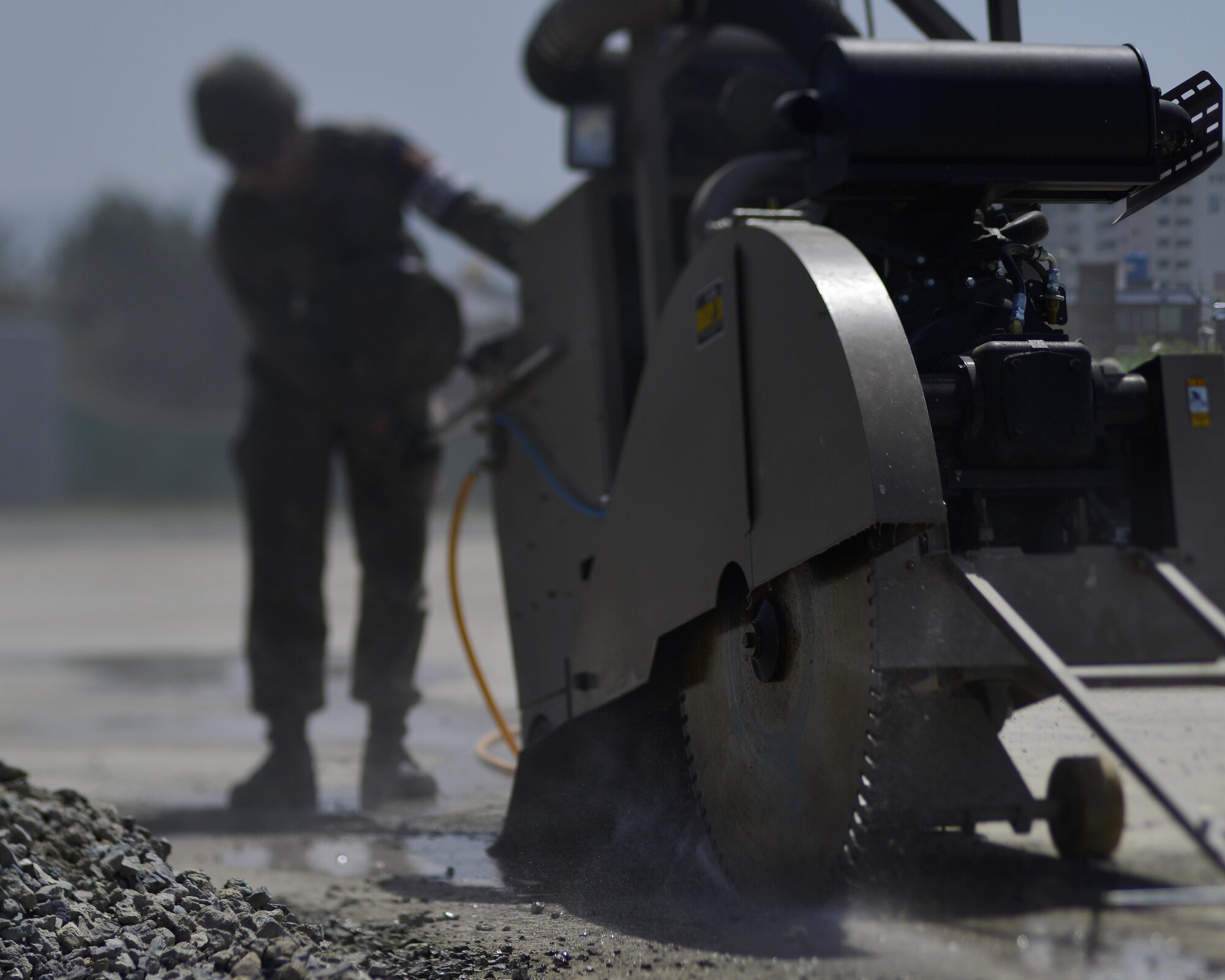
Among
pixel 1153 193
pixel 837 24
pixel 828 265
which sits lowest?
pixel 828 265

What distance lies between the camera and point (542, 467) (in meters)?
3.21

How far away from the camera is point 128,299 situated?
35688 mm

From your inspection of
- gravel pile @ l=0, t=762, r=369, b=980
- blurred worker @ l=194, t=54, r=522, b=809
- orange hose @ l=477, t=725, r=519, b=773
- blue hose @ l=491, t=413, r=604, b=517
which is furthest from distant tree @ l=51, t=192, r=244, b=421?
gravel pile @ l=0, t=762, r=369, b=980

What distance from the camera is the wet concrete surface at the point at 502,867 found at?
1520mm

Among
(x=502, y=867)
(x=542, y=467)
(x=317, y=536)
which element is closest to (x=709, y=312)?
(x=542, y=467)

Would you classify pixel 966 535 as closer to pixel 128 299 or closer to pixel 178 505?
pixel 178 505

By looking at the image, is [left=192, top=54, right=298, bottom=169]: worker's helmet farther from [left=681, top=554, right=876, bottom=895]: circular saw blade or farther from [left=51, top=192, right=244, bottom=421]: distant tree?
[left=51, top=192, right=244, bottom=421]: distant tree

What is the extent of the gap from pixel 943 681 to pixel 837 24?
65.9 inches

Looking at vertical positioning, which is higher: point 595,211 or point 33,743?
point 595,211

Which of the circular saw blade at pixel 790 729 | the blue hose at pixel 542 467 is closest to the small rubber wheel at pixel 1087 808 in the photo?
the circular saw blade at pixel 790 729

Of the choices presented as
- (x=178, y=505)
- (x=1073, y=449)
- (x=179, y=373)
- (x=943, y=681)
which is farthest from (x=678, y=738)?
(x=179, y=373)

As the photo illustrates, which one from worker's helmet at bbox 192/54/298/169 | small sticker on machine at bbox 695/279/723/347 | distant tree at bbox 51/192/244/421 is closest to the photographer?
small sticker on machine at bbox 695/279/723/347

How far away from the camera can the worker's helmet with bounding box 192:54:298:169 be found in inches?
164

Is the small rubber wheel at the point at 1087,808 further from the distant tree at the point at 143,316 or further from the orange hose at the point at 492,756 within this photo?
the distant tree at the point at 143,316
